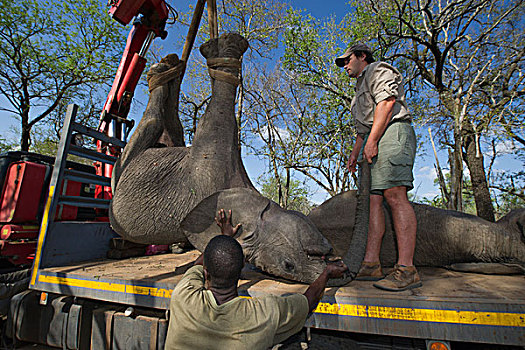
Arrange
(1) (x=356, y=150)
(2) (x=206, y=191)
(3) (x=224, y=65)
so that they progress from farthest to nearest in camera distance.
→ (1) (x=356, y=150) → (3) (x=224, y=65) → (2) (x=206, y=191)

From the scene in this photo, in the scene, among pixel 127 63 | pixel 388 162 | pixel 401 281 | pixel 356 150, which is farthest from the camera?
pixel 127 63

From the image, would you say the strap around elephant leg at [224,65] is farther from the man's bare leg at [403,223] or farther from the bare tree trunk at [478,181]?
the bare tree trunk at [478,181]

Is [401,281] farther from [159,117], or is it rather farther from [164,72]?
[164,72]

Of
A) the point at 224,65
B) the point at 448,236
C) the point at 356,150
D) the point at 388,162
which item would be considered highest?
the point at 224,65

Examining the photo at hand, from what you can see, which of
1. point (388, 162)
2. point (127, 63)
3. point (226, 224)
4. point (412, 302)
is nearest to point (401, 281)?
point (412, 302)

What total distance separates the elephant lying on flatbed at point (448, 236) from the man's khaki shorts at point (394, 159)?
481mm

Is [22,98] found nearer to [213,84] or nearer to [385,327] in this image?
[213,84]

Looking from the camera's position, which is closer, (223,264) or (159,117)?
(223,264)

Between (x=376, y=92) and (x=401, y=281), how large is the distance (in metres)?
1.53

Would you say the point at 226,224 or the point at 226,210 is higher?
the point at 226,210

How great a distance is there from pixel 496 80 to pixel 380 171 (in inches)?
458

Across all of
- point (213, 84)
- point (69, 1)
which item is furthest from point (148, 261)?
point (69, 1)

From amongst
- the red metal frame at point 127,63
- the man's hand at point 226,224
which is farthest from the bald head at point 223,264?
the red metal frame at point 127,63

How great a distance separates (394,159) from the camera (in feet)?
7.27
